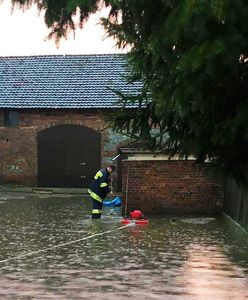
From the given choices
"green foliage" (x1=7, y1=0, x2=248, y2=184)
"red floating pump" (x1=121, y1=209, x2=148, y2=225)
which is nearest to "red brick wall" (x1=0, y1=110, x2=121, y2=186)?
"red floating pump" (x1=121, y1=209, x2=148, y2=225)

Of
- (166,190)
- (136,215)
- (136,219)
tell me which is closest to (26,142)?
(166,190)

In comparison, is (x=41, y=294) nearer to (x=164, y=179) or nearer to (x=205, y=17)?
(x=205, y=17)

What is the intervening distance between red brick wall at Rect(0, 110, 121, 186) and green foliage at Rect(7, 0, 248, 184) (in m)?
24.6

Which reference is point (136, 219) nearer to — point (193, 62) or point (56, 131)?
point (193, 62)

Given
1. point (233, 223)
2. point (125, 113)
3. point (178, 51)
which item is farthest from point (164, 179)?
point (178, 51)

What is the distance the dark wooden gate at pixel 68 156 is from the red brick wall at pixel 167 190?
43.2 ft

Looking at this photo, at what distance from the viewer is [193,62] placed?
14.2 ft

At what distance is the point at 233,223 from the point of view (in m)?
15.0

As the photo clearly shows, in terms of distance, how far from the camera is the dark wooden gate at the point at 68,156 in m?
31.2

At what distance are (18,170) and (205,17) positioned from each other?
28.3 meters

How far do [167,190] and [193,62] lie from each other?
1364 centimetres

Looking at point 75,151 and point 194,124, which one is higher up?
point 194,124

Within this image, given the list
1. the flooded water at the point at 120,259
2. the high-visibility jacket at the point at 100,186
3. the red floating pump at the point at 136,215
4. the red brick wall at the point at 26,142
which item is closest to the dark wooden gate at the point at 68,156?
the red brick wall at the point at 26,142

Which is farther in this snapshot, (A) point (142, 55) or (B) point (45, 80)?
(B) point (45, 80)
